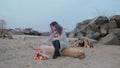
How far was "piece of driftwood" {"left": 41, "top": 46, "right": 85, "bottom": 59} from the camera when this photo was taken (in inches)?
361

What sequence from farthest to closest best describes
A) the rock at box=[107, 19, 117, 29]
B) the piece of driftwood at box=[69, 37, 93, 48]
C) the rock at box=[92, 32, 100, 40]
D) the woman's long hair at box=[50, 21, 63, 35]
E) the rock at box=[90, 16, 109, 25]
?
1. the rock at box=[90, 16, 109, 25]
2. the rock at box=[107, 19, 117, 29]
3. the rock at box=[92, 32, 100, 40]
4. the piece of driftwood at box=[69, 37, 93, 48]
5. the woman's long hair at box=[50, 21, 63, 35]

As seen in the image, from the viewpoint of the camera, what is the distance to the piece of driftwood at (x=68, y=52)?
30.1 ft

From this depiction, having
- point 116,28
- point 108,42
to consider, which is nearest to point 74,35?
point 116,28

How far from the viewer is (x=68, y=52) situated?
940 centimetres

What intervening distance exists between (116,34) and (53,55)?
8.62m

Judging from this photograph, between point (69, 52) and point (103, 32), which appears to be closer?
point (69, 52)

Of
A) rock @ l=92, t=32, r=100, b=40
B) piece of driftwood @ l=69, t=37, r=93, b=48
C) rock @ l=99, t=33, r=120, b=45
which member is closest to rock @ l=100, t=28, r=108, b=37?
rock @ l=92, t=32, r=100, b=40

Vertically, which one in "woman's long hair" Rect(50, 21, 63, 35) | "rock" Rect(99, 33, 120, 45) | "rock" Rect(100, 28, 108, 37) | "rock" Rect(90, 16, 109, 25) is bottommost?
"rock" Rect(99, 33, 120, 45)

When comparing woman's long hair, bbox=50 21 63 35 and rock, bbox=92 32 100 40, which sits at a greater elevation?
woman's long hair, bbox=50 21 63 35

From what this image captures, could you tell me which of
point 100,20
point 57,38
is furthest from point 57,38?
point 100,20

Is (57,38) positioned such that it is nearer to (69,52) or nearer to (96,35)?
(69,52)

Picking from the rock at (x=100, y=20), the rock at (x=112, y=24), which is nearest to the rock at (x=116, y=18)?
the rock at (x=112, y=24)

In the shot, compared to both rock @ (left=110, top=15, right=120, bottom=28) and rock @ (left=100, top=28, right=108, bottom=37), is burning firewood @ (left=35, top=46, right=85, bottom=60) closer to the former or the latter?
rock @ (left=100, top=28, right=108, bottom=37)

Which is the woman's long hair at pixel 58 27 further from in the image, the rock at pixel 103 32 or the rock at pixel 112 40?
the rock at pixel 103 32
